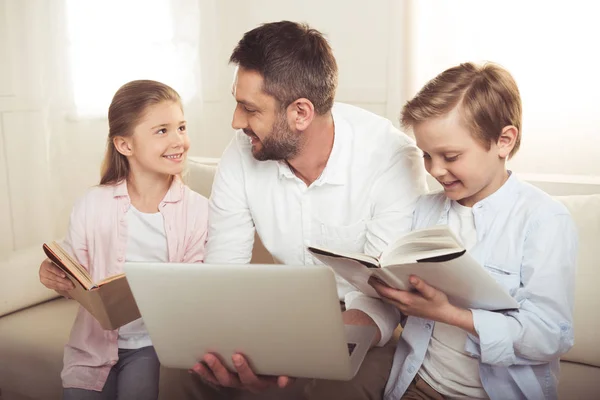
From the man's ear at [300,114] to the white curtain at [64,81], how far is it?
176cm

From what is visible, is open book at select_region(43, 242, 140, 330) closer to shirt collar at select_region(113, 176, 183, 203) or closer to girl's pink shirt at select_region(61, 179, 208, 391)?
girl's pink shirt at select_region(61, 179, 208, 391)

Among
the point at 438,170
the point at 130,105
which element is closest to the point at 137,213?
the point at 130,105

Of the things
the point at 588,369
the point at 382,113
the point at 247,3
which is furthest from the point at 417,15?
the point at 588,369

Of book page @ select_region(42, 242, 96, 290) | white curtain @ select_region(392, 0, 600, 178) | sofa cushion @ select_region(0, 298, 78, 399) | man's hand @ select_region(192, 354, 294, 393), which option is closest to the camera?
man's hand @ select_region(192, 354, 294, 393)

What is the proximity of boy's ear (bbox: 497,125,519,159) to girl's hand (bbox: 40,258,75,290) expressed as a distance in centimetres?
111

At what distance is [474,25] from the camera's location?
2.62 meters

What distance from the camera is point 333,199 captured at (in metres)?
1.82

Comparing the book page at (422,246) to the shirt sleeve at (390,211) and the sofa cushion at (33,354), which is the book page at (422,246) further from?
the sofa cushion at (33,354)

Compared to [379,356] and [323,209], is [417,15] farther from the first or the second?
[379,356]

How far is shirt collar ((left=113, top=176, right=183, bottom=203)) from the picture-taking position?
2068 mm

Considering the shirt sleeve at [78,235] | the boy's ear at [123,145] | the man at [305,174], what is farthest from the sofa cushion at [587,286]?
the shirt sleeve at [78,235]

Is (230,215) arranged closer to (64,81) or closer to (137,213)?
(137,213)

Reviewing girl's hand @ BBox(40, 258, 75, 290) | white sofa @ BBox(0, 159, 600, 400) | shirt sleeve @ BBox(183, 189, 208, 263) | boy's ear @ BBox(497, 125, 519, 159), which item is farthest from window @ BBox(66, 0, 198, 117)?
boy's ear @ BBox(497, 125, 519, 159)

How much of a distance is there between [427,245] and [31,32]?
2488 mm
